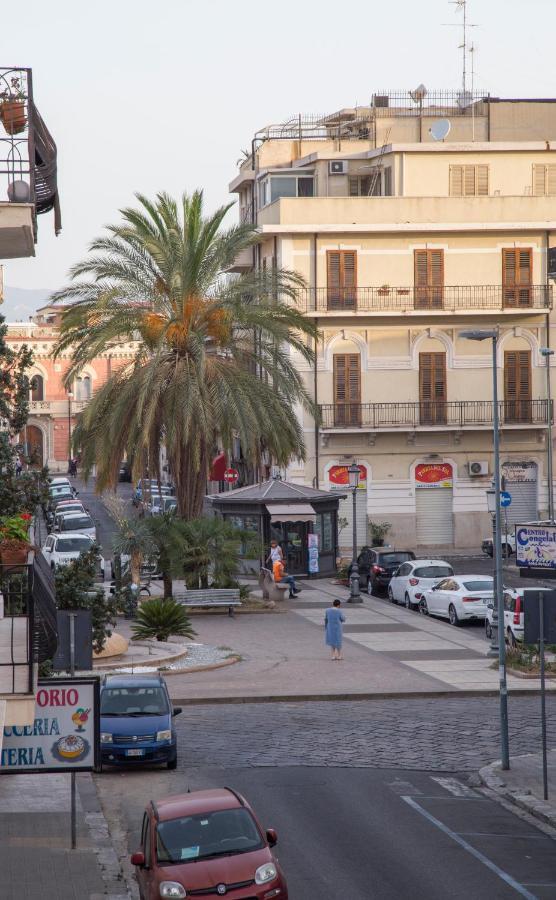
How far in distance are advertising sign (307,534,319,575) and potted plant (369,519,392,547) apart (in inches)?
295

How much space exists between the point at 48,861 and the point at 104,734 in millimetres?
5116

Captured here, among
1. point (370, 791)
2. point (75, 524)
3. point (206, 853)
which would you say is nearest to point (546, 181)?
point (75, 524)

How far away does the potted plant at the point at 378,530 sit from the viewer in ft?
178

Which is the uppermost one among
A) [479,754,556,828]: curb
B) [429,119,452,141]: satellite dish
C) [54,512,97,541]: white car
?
[429,119,452,141]: satellite dish

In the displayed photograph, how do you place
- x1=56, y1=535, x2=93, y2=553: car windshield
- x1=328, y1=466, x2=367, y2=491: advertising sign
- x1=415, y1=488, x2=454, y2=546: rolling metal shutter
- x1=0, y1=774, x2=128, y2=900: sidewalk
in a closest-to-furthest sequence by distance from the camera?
x1=0, y1=774, x2=128, y2=900: sidewalk → x1=56, y1=535, x2=93, y2=553: car windshield → x1=328, y1=466, x2=367, y2=491: advertising sign → x1=415, y1=488, x2=454, y2=546: rolling metal shutter

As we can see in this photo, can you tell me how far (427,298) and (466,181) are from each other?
5888 mm

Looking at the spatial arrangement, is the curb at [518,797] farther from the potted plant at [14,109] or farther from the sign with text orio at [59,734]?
the potted plant at [14,109]

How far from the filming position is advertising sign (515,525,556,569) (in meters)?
24.5

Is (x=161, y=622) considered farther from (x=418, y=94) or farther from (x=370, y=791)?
(x=418, y=94)

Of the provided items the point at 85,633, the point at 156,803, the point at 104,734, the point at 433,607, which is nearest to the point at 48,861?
the point at 156,803

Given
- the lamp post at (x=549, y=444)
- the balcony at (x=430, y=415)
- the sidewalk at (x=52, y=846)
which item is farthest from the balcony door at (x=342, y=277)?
the sidewalk at (x=52, y=846)

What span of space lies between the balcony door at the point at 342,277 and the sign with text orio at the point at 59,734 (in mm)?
40293

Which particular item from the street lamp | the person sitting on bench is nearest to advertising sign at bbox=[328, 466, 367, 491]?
the person sitting on bench

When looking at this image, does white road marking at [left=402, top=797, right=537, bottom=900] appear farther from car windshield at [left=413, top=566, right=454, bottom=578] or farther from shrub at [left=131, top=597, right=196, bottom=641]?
car windshield at [left=413, top=566, right=454, bottom=578]
